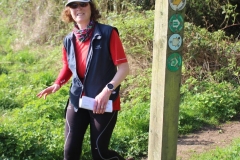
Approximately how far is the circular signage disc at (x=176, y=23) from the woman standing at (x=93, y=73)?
0.59 meters

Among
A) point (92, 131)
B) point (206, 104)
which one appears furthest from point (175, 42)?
point (206, 104)

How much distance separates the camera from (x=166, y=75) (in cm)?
345

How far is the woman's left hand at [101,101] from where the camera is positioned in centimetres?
366

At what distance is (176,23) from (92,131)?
1.30 m

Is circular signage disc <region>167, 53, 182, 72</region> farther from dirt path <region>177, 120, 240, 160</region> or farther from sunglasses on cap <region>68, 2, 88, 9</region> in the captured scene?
dirt path <region>177, 120, 240, 160</region>

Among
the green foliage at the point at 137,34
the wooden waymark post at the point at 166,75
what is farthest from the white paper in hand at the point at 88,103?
the green foliage at the point at 137,34

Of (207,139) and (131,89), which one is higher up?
(131,89)

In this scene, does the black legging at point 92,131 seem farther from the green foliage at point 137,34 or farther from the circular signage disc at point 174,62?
the green foliage at point 137,34

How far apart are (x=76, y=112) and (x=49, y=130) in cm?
202

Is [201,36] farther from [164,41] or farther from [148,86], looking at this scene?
[164,41]

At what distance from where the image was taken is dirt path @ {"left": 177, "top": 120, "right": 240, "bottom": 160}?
18.4 ft

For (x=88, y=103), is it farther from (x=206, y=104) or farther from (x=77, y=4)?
(x=206, y=104)

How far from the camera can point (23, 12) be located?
13.9 metres

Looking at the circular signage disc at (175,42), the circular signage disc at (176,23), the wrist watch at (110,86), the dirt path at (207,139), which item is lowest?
the dirt path at (207,139)
